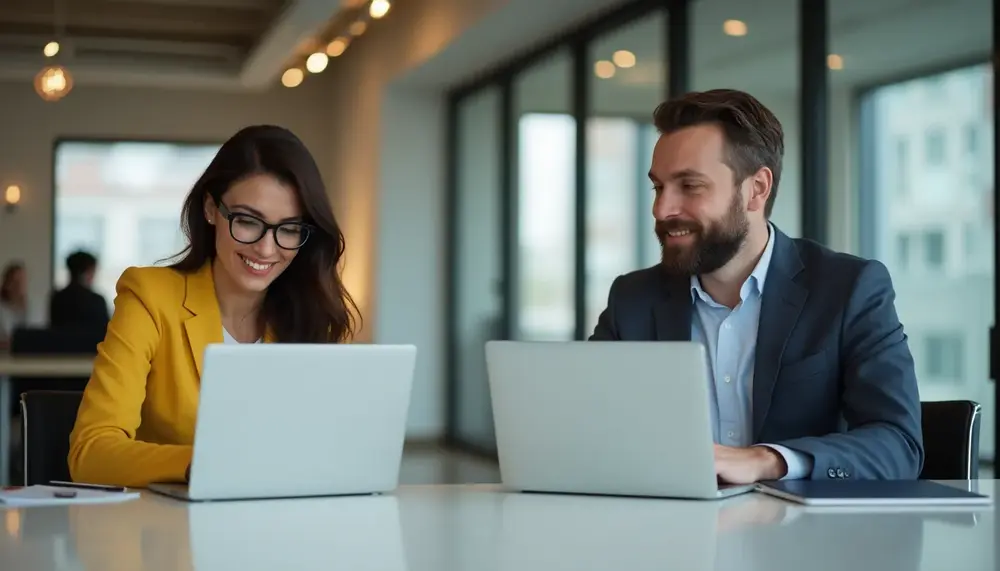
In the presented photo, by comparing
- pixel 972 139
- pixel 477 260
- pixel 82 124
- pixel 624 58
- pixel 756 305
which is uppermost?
pixel 82 124

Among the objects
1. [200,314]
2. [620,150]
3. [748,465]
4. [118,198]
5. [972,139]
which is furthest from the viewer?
[118,198]

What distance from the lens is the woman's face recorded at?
8.43 ft

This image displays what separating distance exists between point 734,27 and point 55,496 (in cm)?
440

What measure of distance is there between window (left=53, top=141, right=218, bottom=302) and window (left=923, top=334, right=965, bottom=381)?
863cm

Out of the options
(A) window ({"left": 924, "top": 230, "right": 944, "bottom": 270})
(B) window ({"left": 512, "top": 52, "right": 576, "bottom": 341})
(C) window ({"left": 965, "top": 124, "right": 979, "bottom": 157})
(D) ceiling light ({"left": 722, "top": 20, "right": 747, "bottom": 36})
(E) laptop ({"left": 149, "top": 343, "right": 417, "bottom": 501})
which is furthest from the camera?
(B) window ({"left": 512, "top": 52, "right": 576, "bottom": 341})

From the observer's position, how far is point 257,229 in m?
2.58

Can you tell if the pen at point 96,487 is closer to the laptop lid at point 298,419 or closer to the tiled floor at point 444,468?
the laptop lid at point 298,419

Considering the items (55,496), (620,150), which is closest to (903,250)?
(620,150)

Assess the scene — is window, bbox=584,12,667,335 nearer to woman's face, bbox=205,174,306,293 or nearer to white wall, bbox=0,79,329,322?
woman's face, bbox=205,174,306,293

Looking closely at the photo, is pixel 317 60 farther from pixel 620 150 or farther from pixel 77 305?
pixel 620 150

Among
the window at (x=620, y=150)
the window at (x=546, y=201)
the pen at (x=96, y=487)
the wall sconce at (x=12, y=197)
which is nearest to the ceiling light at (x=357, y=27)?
the window at (x=546, y=201)

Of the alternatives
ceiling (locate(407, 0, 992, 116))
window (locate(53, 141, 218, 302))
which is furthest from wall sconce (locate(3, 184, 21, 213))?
ceiling (locate(407, 0, 992, 116))

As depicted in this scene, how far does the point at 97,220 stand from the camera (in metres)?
12.4

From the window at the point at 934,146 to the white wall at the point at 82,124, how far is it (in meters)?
8.01
